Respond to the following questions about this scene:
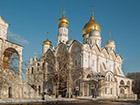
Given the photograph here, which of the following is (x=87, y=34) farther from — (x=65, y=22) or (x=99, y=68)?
(x=99, y=68)

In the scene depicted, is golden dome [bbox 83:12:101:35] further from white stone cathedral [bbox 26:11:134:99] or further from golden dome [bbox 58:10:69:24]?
golden dome [bbox 58:10:69:24]

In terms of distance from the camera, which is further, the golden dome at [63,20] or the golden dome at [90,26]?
the golden dome at [63,20]

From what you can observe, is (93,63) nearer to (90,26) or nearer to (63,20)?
(90,26)

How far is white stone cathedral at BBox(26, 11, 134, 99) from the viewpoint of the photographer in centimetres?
3656

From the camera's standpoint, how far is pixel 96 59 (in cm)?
4322

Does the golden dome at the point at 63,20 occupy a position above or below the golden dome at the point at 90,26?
above

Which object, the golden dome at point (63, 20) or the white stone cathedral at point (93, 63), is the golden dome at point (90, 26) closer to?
the white stone cathedral at point (93, 63)

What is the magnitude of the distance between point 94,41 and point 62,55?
2092 centimetres

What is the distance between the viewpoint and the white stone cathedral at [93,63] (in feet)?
120

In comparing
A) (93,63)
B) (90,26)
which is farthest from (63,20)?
(93,63)

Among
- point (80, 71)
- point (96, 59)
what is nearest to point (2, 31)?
point (80, 71)

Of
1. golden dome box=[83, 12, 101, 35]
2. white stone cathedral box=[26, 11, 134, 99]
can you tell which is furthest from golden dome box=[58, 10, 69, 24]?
golden dome box=[83, 12, 101, 35]

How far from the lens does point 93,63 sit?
139 feet

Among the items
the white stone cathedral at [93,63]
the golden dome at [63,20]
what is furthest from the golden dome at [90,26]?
the golden dome at [63,20]
